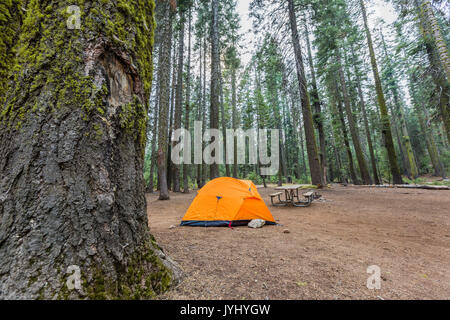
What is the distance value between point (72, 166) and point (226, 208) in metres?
3.66

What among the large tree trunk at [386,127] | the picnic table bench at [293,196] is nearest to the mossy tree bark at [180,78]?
the picnic table bench at [293,196]

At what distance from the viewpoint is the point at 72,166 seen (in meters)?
1.34

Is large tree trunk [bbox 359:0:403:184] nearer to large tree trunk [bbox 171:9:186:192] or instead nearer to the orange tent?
the orange tent

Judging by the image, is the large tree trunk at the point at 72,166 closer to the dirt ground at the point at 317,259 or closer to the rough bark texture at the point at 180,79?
the dirt ground at the point at 317,259

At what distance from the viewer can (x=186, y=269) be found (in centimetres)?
204

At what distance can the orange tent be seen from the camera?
4500mm

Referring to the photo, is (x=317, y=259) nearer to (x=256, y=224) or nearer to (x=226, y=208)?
(x=256, y=224)

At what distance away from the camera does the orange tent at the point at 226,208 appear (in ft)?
14.8

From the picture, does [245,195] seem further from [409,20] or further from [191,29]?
[191,29]

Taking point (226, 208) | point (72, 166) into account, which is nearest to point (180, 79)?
point (226, 208)

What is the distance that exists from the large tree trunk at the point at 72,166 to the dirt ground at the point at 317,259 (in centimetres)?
69

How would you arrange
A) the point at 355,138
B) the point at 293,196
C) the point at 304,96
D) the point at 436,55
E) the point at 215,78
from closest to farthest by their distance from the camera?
the point at 293,196 → the point at 436,55 → the point at 304,96 → the point at 215,78 → the point at 355,138

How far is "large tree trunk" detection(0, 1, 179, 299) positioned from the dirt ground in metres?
0.69
